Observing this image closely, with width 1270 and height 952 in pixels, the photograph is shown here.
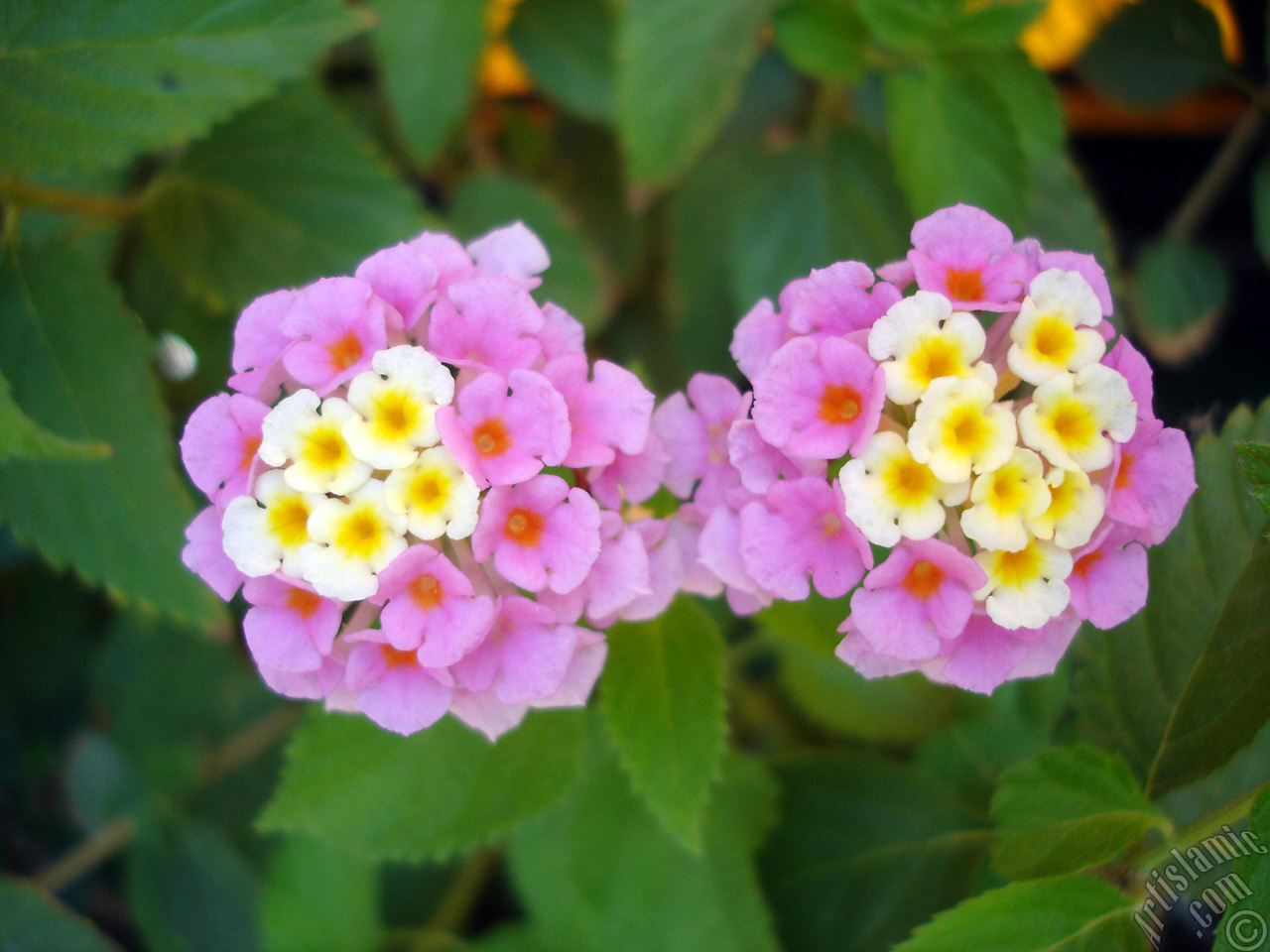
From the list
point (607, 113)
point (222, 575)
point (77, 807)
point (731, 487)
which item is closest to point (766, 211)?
point (607, 113)

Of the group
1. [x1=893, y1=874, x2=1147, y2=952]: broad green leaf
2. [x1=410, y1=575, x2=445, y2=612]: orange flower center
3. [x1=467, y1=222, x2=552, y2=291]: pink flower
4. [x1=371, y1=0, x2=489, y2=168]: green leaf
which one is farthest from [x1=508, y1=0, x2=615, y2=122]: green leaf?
[x1=893, y1=874, x2=1147, y2=952]: broad green leaf

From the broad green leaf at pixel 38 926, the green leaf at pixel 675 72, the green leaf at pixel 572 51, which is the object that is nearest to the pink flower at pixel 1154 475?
the green leaf at pixel 675 72

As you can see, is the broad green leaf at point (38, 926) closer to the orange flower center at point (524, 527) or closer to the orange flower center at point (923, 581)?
the orange flower center at point (524, 527)

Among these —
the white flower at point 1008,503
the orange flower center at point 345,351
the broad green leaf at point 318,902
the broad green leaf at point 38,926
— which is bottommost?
the broad green leaf at point 38,926

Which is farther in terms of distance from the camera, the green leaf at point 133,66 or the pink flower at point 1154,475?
the green leaf at point 133,66

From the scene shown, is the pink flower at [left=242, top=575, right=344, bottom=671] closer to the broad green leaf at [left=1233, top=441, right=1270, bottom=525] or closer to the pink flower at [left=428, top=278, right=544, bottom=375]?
the pink flower at [left=428, top=278, right=544, bottom=375]

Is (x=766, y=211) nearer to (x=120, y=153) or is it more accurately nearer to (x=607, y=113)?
(x=607, y=113)
